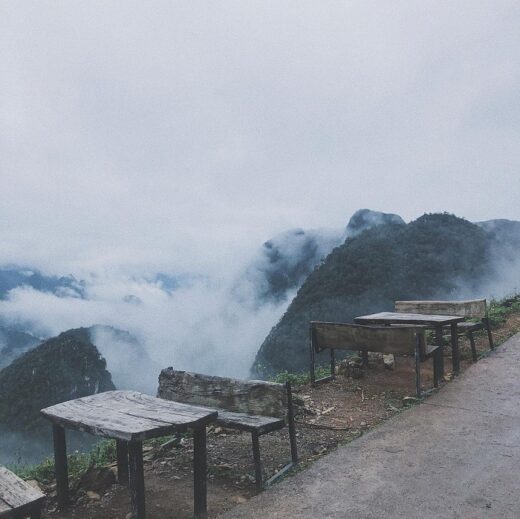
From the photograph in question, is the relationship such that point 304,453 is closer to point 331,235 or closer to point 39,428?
point 39,428

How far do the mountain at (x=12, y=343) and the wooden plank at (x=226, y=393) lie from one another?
101 meters

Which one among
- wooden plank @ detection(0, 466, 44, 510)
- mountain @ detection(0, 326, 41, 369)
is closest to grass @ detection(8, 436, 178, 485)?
wooden plank @ detection(0, 466, 44, 510)

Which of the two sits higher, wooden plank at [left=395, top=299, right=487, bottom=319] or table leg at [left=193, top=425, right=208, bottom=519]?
wooden plank at [left=395, top=299, right=487, bottom=319]

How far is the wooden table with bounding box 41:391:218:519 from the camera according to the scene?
9.46 feet

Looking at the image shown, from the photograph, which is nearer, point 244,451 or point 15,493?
point 15,493

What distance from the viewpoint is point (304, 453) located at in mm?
4367

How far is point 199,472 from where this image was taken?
129 inches

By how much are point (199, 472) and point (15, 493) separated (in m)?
1.22

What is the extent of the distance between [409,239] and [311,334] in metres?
36.5

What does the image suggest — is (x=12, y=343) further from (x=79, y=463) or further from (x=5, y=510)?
(x=5, y=510)

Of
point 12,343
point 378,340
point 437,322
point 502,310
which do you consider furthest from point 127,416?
point 12,343

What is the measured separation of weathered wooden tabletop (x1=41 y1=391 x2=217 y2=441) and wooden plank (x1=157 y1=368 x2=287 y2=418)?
716mm

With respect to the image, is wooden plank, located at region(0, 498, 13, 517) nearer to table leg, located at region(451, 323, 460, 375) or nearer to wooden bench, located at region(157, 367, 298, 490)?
wooden bench, located at region(157, 367, 298, 490)

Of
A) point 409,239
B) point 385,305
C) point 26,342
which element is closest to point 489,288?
point 409,239
